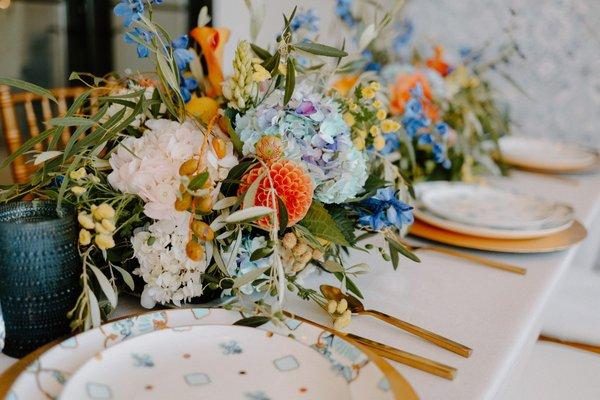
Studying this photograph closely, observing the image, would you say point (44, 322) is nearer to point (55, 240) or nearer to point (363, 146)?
point (55, 240)

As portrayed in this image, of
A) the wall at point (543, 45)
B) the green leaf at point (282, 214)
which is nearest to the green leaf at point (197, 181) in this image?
the green leaf at point (282, 214)

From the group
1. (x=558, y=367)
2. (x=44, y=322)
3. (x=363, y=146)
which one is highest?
(x=363, y=146)

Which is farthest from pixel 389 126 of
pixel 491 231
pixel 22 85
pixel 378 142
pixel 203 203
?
pixel 22 85

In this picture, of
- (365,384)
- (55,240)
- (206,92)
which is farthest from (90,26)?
(365,384)

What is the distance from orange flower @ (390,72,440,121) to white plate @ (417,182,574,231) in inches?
7.7

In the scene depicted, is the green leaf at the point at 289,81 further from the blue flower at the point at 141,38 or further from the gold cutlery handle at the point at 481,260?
the gold cutlery handle at the point at 481,260

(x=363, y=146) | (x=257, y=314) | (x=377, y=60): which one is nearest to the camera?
(x=257, y=314)

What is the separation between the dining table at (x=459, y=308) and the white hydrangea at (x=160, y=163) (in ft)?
0.52

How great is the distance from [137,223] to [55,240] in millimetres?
133

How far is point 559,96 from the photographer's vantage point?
7.75 ft

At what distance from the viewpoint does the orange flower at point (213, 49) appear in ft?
2.98

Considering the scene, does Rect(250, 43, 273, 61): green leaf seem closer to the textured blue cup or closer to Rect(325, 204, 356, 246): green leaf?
Rect(325, 204, 356, 246): green leaf

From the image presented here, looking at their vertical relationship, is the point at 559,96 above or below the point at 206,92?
below

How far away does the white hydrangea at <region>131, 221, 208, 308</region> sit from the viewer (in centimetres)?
70
